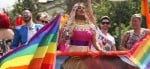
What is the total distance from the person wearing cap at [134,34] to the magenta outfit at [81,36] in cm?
101

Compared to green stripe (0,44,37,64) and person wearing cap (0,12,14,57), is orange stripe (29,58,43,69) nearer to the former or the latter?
green stripe (0,44,37,64)

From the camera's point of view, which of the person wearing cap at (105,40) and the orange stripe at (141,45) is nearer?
the orange stripe at (141,45)

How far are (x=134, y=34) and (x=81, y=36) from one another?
3.92ft

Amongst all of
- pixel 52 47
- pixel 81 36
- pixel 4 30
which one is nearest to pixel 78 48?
pixel 81 36

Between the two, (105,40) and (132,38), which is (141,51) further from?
(105,40)

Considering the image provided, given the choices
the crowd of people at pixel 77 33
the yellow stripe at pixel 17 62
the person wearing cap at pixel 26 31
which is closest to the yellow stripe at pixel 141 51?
the crowd of people at pixel 77 33

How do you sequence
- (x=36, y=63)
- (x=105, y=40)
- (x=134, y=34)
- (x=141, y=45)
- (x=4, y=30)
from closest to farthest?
1. (x=36, y=63)
2. (x=4, y=30)
3. (x=141, y=45)
4. (x=134, y=34)
5. (x=105, y=40)

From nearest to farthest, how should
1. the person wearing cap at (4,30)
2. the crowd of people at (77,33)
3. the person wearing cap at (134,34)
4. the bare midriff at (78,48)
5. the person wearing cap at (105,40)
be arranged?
the person wearing cap at (4,30)
the crowd of people at (77,33)
the bare midriff at (78,48)
the person wearing cap at (134,34)
the person wearing cap at (105,40)

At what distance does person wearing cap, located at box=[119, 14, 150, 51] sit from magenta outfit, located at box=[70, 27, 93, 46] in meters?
1.01

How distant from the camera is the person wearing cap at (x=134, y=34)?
957cm

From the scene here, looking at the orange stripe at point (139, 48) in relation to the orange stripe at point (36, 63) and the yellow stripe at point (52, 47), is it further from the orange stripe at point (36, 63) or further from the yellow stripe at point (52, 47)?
the orange stripe at point (36, 63)

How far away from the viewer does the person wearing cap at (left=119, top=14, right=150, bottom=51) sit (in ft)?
31.4

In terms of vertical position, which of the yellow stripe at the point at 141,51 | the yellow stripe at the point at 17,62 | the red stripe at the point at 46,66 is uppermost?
the yellow stripe at the point at 17,62

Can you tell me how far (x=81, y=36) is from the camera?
8.82m
